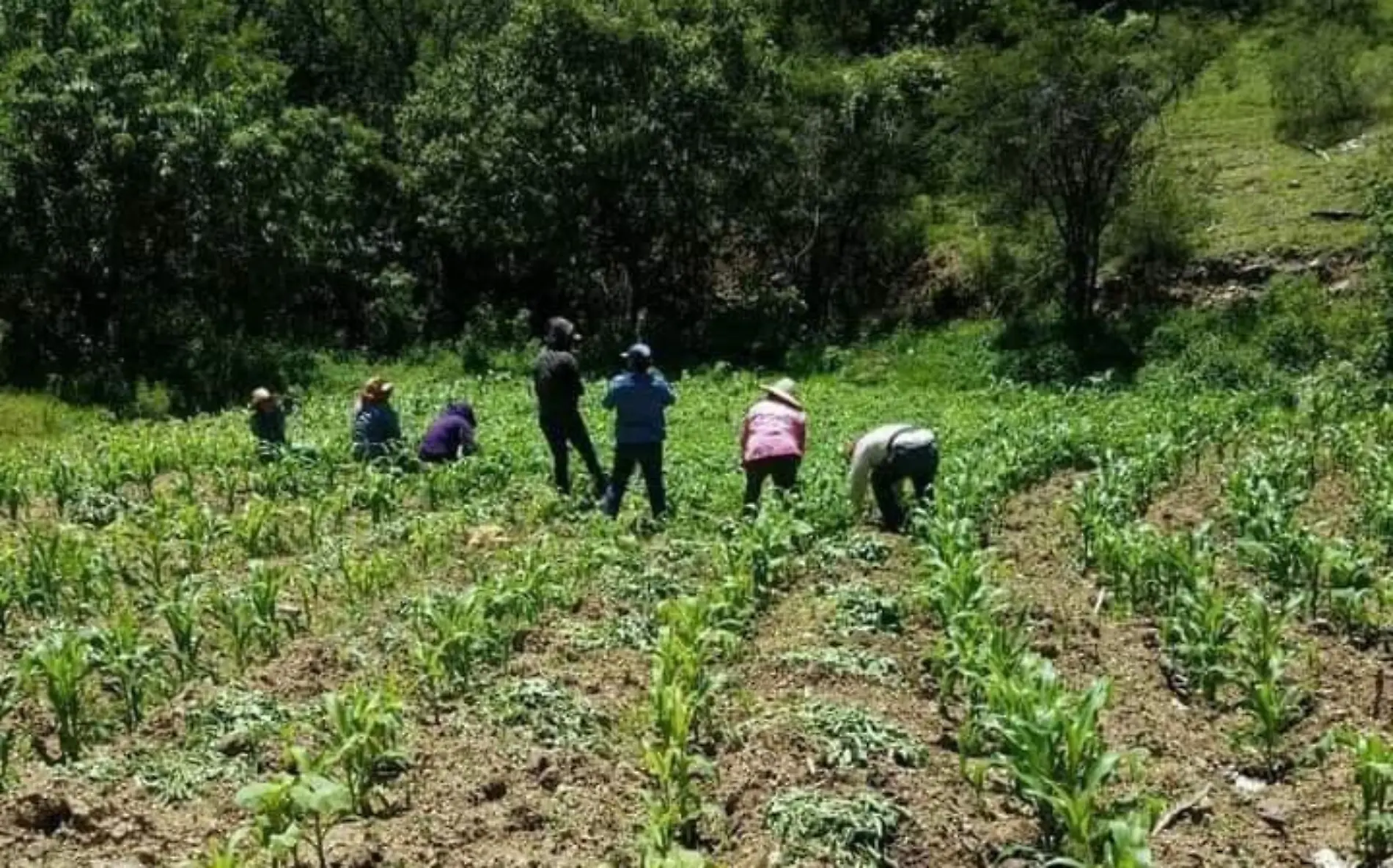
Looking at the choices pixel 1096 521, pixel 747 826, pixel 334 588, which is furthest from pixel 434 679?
pixel 1096 521

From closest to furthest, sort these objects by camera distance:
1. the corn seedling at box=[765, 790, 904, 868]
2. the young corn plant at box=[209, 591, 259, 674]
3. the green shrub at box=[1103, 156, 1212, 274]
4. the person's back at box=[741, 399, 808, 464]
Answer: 1. the corn seedling at box=[765, 790, 904, 868]
2. the young corn plant at box=[209, 591, 259, 674]
3. the person's back at box=[741, 399, 808, 464]
4. the green shrub at box=[1103, 156, 1212, 274]

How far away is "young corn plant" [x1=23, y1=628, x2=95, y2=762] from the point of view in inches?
244

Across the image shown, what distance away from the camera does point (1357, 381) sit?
60.7 ft

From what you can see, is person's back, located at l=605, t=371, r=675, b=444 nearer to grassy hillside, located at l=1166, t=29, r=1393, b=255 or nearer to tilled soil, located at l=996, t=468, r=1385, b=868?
tilled soil, located at l=996, t=468, r=1385, b=868

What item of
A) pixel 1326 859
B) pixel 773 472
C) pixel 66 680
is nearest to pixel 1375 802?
pixel 1326 859

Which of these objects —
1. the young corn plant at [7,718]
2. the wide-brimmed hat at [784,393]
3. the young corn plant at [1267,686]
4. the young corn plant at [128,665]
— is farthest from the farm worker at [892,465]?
the young corn plant at [7,718]

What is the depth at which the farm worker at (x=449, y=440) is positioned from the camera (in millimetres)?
14180

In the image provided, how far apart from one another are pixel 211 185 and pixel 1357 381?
17.9 metres

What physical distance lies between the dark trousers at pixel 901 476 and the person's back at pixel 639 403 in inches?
70.5

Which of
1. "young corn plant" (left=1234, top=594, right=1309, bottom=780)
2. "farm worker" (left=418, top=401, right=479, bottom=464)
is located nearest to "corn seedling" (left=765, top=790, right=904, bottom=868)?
"young corn plant" (left=1234, top=594, right=1309, bottom=780)

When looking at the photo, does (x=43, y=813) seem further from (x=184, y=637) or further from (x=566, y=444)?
(x=566, y=444)

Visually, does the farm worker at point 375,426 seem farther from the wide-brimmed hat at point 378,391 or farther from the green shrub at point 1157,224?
the green shrub at point 1157,224

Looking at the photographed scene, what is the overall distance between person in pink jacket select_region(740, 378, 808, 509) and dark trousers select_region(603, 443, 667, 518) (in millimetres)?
707

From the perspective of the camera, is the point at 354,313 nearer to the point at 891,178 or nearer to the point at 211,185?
the point at 211,185
